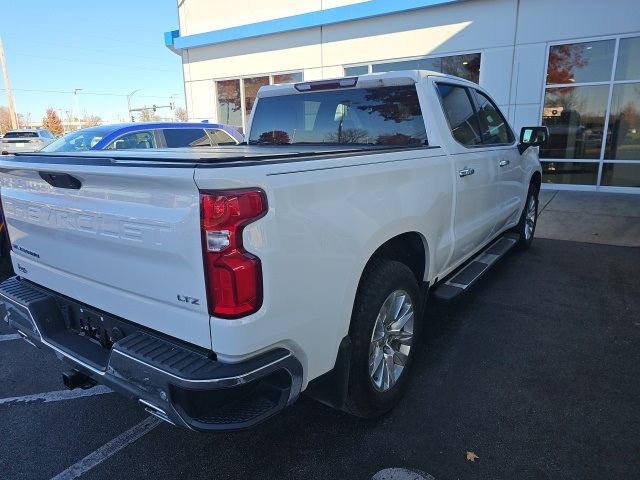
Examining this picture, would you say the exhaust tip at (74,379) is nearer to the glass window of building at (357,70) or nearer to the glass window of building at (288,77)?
the glass window of building at (357,70)

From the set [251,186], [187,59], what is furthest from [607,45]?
[187,59]

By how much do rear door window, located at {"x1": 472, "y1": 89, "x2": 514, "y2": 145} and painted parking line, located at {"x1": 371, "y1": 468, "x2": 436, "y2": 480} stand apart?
291cm

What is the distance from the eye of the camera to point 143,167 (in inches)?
72.8

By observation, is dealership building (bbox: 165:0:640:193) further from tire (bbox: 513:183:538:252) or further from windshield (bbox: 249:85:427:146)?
windshield (bbox: 249:85:427:146)

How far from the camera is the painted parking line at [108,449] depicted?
94.0 inches

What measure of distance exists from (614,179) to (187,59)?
528 inches

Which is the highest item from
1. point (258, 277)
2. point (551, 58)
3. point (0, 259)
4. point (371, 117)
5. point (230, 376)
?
point (551, 58)

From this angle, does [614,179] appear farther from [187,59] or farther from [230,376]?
[187,59]

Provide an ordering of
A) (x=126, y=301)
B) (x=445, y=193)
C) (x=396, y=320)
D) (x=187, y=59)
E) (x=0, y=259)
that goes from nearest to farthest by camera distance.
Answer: (x=126, y=301) < (x=396, y=320) < (x=445, y=193) < (x=0, y=259) < (x=187, y=59)

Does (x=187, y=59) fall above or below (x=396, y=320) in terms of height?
above

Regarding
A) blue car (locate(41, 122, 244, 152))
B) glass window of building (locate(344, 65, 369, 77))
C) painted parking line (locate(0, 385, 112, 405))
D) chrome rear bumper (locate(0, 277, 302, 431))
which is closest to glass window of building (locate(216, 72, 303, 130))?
glass window of building (locate(344, 65, 369, 77))

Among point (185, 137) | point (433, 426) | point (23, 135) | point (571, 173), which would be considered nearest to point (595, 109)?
point (571, 173)

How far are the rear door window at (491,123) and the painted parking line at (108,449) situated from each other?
3.51m

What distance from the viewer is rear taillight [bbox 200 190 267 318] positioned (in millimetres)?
1670
